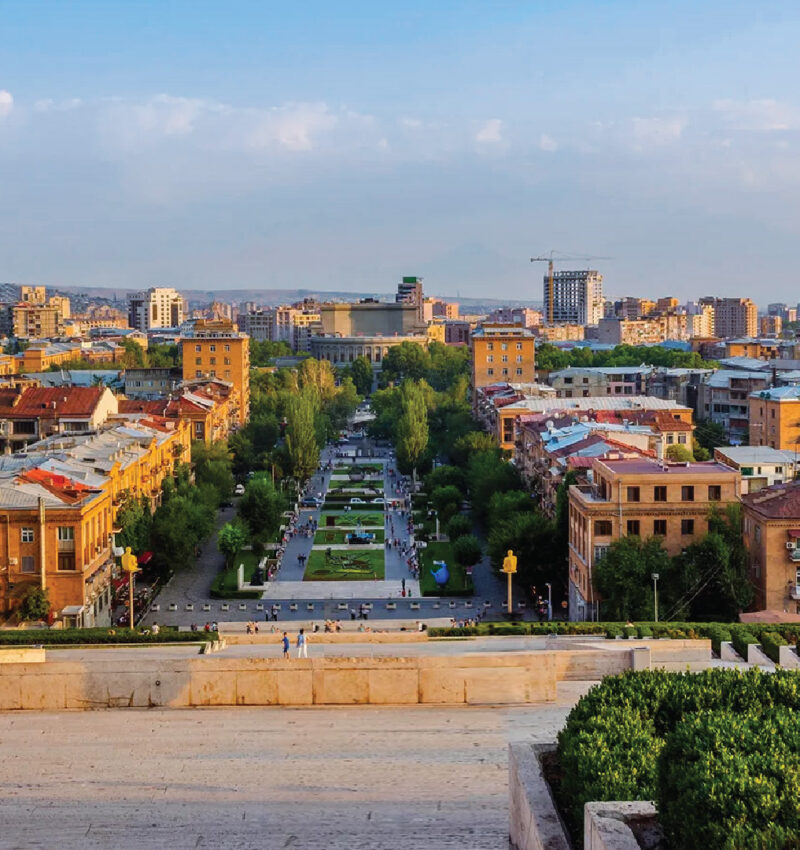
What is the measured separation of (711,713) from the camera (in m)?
10.8

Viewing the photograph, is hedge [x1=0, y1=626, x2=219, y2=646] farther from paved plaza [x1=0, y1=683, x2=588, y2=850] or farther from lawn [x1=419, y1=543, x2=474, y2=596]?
lawn [x1=419, y1=543, x2=474, y2=596]

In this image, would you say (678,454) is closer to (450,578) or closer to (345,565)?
(450,578)

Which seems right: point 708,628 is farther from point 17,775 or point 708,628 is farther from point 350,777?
point 17,775

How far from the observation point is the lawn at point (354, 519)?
2157 inches

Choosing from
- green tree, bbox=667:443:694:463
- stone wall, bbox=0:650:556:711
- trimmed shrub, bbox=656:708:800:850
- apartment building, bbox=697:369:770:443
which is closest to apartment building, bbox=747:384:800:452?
apartment building, bbox=697:369:770:443

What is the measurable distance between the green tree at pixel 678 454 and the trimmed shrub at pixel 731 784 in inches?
1556

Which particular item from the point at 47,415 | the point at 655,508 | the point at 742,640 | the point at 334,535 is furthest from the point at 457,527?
the point at 742,640

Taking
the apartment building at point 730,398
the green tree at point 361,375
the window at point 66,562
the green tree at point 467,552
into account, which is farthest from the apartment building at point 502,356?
the window at point 66,562

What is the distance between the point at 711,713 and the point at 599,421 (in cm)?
4665

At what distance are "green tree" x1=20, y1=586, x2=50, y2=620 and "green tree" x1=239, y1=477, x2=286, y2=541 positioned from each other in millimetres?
15358

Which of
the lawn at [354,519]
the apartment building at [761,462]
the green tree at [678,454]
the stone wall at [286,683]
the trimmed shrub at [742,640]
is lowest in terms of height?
the lawn at [354,519]

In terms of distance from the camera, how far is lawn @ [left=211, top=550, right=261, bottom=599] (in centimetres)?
4019

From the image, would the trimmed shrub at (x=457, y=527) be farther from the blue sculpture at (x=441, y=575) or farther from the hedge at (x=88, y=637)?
the hedge at (x=88, y=637)

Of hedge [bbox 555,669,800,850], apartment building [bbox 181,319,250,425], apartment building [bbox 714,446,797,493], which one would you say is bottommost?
apartment building [bbox 714,446,797,493]
